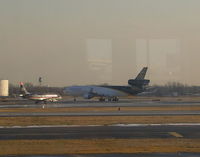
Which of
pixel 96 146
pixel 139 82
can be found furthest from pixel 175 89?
pixel 96 146

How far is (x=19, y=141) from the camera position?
17375mm

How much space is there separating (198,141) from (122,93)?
73.2 metres

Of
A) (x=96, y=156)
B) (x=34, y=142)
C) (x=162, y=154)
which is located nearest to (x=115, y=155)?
(x=96, y=156)

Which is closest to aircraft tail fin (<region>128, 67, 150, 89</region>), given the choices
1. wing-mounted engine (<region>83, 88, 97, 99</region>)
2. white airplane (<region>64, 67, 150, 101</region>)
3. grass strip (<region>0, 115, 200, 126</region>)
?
white airplane (<region>64, 67, 150, 101</region>)

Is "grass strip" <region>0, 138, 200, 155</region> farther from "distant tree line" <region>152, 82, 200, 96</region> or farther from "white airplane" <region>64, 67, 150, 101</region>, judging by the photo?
"white airplane" <region>64, 67, 150, 101</region>

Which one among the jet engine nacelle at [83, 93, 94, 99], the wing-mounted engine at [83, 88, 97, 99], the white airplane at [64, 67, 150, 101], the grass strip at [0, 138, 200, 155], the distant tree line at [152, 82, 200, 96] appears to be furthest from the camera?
the jet engine nacelle at [83, 93, 94, 99]

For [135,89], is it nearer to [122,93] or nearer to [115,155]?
[122,93]

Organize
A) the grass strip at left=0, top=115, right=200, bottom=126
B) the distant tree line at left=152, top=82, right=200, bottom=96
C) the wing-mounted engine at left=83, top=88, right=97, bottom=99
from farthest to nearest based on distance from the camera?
the wing-mounted engine at left=83, top=88, right=97, bottom=99 → the distant tree line at left=152, top=82, right=200, bottom=96 → the grass strip at left=0, top=115, right=200, bottom=126

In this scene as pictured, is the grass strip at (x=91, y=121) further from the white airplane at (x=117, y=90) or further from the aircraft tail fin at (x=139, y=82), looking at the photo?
the aircraft tail fin at (x=139, y=82)

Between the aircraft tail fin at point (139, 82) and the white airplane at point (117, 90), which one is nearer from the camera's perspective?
the aircraft tail fin at point (139, 82)

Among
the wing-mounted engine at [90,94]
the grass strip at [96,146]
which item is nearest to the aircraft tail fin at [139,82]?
the wing-mounted engine at [90,94]

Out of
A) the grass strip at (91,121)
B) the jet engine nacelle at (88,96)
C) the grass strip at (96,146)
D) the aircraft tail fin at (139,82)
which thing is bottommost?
the jet engine nacelle at (88,96)

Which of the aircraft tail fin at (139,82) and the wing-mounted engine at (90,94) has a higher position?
the aircraft tail fin at (139,82)

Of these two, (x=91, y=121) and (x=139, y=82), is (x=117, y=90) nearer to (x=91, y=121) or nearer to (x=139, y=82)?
(x=139, y=82)
